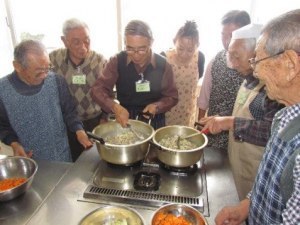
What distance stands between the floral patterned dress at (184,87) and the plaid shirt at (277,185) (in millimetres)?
1711

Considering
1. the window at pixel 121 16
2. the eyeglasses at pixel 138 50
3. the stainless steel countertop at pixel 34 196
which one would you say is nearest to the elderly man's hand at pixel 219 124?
the eyeglasses at pixel 138 50

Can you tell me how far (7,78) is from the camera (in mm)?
1639

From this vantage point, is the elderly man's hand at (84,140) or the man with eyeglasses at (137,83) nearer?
the elderly man's hand at (84,140)

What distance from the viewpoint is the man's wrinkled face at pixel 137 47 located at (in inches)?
68.1

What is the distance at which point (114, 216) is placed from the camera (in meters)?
1.08

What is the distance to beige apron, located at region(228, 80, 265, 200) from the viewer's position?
1.68m

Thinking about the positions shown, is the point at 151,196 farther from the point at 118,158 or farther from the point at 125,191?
the point at 118,158

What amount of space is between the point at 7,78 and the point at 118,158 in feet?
2.98

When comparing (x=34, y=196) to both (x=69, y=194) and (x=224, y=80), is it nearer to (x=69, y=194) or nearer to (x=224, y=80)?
(x=69, y=194)

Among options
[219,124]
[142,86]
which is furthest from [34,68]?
[219,124]

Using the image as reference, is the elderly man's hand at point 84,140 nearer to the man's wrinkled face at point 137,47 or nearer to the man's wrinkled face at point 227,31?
the man's wrinkled face at point 137,47


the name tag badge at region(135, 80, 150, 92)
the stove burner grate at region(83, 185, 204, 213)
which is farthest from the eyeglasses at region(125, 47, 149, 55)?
the stove burner grate at region(83, 185, 204, 213)

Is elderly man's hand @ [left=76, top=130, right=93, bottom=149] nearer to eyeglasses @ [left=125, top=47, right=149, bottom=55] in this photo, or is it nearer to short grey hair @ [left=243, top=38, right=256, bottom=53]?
eyeglasses @ [left=125, top=47, right=149, bottom=55]

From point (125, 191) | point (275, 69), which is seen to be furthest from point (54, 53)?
point (275, 69)
